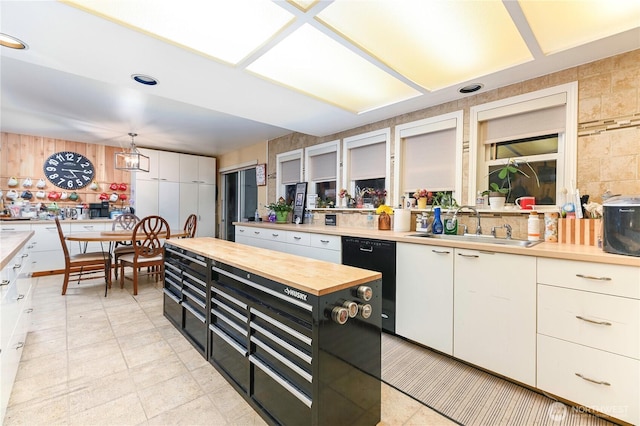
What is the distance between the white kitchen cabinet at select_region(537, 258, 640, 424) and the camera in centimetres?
140

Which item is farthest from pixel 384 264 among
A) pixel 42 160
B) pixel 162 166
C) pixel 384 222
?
pixel 42 160

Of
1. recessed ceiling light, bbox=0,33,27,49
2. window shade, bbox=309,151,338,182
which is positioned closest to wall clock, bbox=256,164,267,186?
window shade, bbox=309,151,338,182

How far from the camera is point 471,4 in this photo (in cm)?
160

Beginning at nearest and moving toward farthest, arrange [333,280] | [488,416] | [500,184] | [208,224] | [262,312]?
[333,280] < [262,312] < [488,416] < [500,184] < [208,224]

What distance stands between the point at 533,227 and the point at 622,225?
1.90ft

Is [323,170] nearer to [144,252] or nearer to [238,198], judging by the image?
[144,252]

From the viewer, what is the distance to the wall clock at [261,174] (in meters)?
5.13

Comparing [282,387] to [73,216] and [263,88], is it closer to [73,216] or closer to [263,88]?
[263,88]

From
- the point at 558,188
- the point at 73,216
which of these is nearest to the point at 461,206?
the point at 558,188

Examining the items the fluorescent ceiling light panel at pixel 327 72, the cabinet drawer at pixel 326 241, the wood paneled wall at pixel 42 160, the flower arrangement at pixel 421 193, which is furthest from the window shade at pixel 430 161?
the wood paneled wall at pixel 42 160

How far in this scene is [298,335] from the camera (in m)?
1.22

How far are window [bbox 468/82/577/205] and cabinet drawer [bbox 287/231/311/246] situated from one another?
1689mm

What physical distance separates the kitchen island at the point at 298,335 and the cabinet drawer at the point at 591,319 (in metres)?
1.06

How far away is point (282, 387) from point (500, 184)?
7.71 ft
